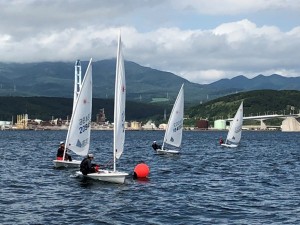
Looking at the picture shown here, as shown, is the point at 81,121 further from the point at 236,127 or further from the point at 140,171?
the point at 236,127

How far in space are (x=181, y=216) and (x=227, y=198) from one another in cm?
767

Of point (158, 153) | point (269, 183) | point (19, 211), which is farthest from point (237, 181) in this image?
point (158, 153)

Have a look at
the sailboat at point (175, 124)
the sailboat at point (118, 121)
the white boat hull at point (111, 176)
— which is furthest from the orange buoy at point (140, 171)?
the sailboat at point (175, 124)

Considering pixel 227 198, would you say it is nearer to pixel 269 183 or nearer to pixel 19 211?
pixel 269 183

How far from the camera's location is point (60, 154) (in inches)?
2307

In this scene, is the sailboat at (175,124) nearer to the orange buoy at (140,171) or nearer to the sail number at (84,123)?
the sail number at (84,123)

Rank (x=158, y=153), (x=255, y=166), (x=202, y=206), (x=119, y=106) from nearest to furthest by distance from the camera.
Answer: (x=202, y=206), (x=119, y=106), (x=255, y=166), (x=158, y=153)

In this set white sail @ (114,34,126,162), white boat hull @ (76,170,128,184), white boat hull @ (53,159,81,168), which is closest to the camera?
white sail @ (114,34,126,162)

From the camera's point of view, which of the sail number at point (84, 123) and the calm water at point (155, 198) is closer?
the calm water at point (155, 198)

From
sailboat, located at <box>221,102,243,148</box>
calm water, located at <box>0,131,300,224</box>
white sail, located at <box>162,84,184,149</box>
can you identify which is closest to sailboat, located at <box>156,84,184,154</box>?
white sail, located at <box>162,84,184,149</box>

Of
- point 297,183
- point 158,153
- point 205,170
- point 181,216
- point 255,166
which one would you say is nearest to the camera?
point 181,216

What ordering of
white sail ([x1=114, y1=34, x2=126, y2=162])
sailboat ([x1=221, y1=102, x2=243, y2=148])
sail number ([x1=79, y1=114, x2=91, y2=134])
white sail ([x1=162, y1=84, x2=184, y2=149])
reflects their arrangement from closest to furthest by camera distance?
white sail ([x1=114, y1=34, x2=126, y2=162]) → sail number ([x1=79, y1=114, x2=91, y2=134]) → white sail ([x1=162, y1=84, x2=184, y2=149]) → sailboat ([x1=221, y1=102, x2=243, y2=148])

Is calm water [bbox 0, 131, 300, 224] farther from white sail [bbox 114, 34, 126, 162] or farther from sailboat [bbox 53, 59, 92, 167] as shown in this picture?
white sail [bbox 114, 34, 126, 162]

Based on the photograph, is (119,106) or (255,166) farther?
(255,166)
